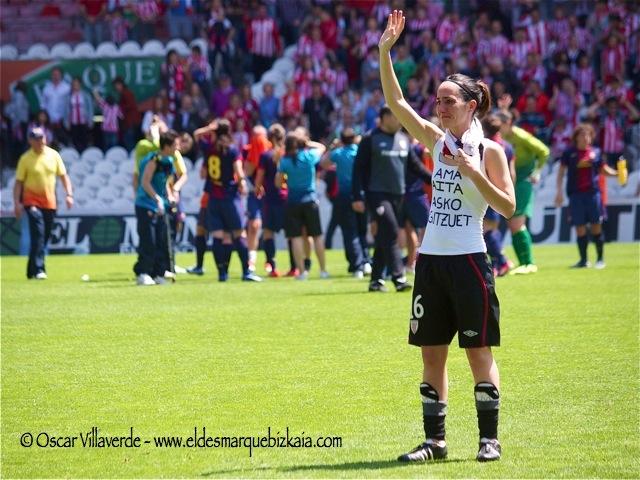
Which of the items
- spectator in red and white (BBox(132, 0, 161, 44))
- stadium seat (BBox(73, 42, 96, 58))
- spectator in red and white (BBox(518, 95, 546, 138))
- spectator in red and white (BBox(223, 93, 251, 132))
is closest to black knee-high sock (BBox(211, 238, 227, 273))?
spectator in red and white (BBox(223, 93, 251, 132))

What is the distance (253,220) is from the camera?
787 inches

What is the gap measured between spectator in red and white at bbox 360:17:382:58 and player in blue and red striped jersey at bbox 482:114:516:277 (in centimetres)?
1174

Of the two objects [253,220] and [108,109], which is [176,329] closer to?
[253,220]

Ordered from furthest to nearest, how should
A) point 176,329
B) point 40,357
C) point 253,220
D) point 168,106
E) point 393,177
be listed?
point 168,106, point 253,220, point 393,177, point 176,329, point 40,357

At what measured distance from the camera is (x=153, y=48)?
102 ft

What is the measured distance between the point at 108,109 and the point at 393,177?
15.4 metres

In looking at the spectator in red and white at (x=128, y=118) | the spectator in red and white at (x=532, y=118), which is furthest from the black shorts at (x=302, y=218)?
the spectator in red and white at (x=128, y=118)

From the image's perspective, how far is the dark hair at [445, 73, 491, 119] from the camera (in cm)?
682

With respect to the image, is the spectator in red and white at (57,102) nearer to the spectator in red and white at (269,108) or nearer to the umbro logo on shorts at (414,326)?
the spectator in red and white at (269,108)

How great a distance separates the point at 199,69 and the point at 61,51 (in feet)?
14.1

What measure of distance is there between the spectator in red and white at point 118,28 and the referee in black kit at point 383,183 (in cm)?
1699

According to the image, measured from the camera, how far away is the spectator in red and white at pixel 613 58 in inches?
1092

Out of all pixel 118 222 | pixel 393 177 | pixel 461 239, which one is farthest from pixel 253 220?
pixel 461 239

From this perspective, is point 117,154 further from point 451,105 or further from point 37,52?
point 451,105
